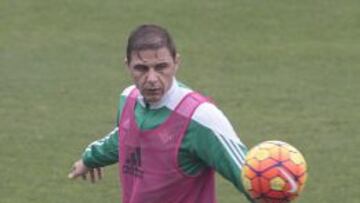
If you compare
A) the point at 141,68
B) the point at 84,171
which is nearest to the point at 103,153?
the point at 84,171

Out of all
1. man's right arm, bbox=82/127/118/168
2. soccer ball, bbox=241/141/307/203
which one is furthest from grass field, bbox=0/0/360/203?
soccer ball, bbox=241/141/307/203

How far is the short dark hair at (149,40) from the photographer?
210 inches

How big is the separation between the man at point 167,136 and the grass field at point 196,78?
10.9ft

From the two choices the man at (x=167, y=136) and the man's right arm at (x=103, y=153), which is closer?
the man at (x=167, y=136)

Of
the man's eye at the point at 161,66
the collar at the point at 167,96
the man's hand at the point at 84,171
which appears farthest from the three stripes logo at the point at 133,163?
the man's hand at the point at 84,171

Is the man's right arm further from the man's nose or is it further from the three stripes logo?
the man's nose

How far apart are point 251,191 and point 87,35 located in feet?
33.8

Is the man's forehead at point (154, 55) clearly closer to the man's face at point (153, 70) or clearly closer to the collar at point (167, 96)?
the man's face at point (153, 70)

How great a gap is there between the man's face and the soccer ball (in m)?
0.61

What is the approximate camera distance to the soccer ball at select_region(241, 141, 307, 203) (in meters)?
4.92

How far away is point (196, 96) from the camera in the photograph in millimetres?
5488

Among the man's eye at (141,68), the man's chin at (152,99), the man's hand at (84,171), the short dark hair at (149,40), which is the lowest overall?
the man's hand at (84,171)

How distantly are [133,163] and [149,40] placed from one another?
67 cm

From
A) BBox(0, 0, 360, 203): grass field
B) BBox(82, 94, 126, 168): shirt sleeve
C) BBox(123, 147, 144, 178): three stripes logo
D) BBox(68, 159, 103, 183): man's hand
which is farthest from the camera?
BBox(0, 0, 360, 203): grass field
